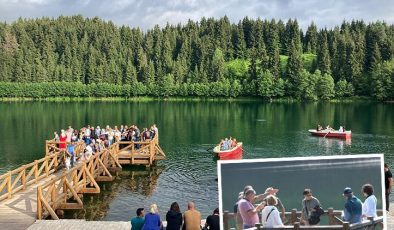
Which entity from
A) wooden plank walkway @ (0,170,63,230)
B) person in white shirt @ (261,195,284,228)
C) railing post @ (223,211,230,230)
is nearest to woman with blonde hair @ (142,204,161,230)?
railing post @ (223,211,230,230)

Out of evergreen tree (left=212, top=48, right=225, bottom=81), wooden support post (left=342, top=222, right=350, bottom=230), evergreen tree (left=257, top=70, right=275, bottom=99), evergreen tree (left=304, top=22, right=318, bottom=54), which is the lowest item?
wooden support post (left=342, top=222, right=350, bottom=230)

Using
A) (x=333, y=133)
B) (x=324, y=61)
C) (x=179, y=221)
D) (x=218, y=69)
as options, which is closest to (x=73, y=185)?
(x=179, y=221)

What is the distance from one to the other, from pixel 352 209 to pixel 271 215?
131 centimetres

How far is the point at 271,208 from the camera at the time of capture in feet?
22.8

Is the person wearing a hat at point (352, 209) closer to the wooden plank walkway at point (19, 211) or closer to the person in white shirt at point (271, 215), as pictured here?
the person in white shirt at point (271, 215)

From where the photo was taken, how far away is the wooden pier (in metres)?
18.8

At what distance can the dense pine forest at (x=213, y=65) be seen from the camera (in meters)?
141

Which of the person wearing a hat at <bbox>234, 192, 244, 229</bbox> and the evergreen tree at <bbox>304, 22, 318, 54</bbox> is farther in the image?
the evergreen tree at <bbox>304, 22, 318, 54</bbox>

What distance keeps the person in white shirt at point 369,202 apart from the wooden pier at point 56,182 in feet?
44.1

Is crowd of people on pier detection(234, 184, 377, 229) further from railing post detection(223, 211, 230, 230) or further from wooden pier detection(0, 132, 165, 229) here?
wooden pier detection(0, 132, 165, 229)

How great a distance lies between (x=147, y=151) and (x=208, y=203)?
12.3m

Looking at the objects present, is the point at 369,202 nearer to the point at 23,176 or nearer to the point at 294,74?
the point at 23,176

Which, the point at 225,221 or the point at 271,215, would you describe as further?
the point at 225,221

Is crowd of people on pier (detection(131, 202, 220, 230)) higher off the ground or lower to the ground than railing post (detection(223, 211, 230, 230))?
lower
